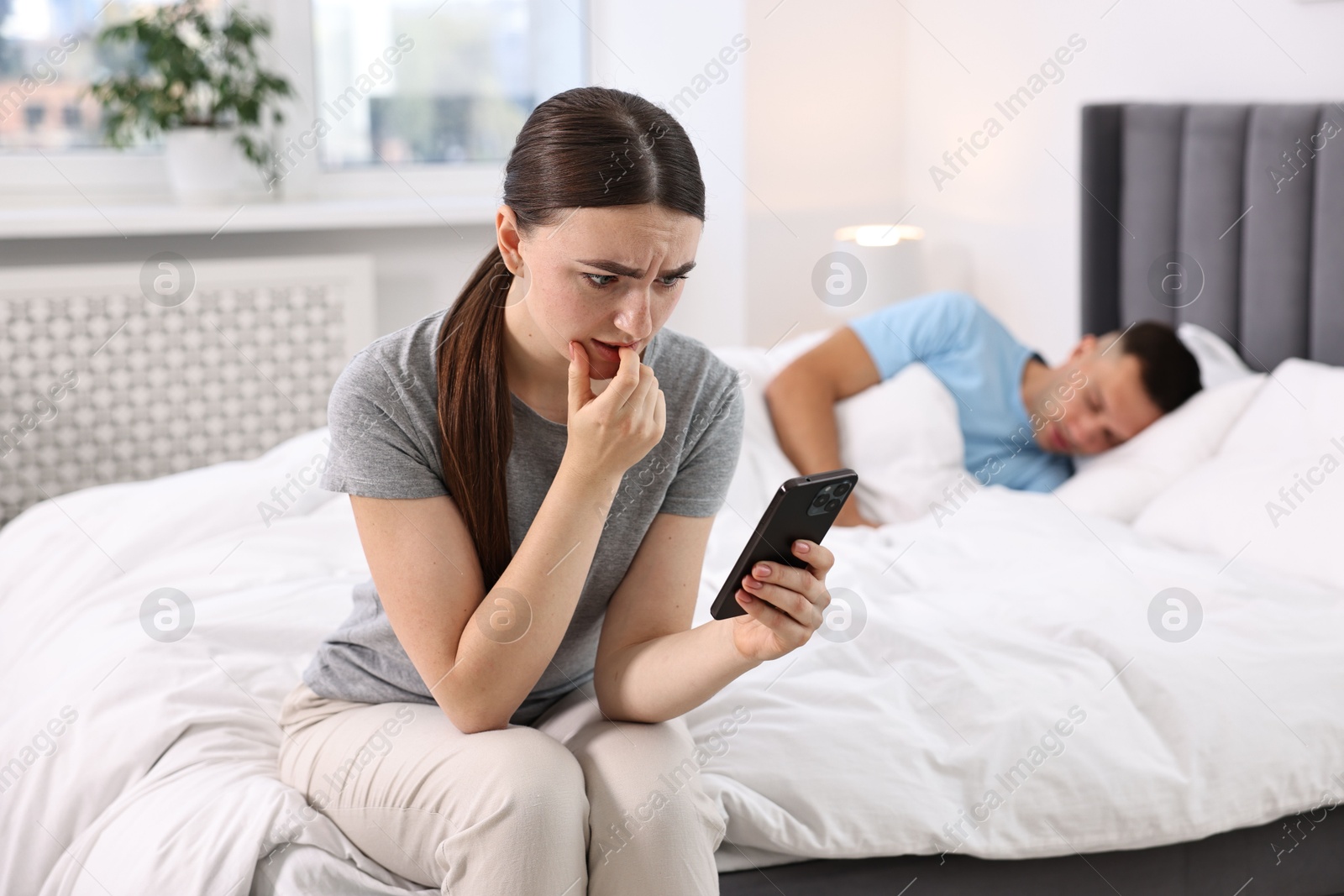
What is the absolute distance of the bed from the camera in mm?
1107

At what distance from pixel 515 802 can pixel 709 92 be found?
8.16 ft

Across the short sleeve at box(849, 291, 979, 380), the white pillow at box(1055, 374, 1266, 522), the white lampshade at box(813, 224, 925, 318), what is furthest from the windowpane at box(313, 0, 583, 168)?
the white pillow at box(1055, 374, 1266, 522)

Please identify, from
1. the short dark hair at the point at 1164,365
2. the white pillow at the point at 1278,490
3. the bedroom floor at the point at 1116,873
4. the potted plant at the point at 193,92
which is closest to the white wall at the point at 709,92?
the potted plant at the point at 193,92

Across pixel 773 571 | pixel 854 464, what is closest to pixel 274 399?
pixel 854 464

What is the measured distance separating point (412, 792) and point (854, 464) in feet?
3.96

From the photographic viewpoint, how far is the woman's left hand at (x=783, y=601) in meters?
0.95

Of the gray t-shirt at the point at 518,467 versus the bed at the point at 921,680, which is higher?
the gray t-shirt at the point at 518,467

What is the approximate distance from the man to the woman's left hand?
0.94m

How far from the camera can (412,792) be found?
3.13 feet

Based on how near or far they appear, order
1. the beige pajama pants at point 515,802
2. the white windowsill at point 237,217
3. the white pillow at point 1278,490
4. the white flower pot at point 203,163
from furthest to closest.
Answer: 1. the white flower pot at point 203,163
2. the white windowsill at point 237,217
3. the white pillow at point 1278,490
4. the beige pajama pants at point 515,802

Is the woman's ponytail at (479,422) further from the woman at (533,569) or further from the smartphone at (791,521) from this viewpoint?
the smartphone at (791,521)

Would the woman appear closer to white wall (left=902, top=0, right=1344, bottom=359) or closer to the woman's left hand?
the woman's left hand

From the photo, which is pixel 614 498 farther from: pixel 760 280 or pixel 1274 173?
pixel 760 280

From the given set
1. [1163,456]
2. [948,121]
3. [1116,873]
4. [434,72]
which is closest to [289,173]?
[434,72]
